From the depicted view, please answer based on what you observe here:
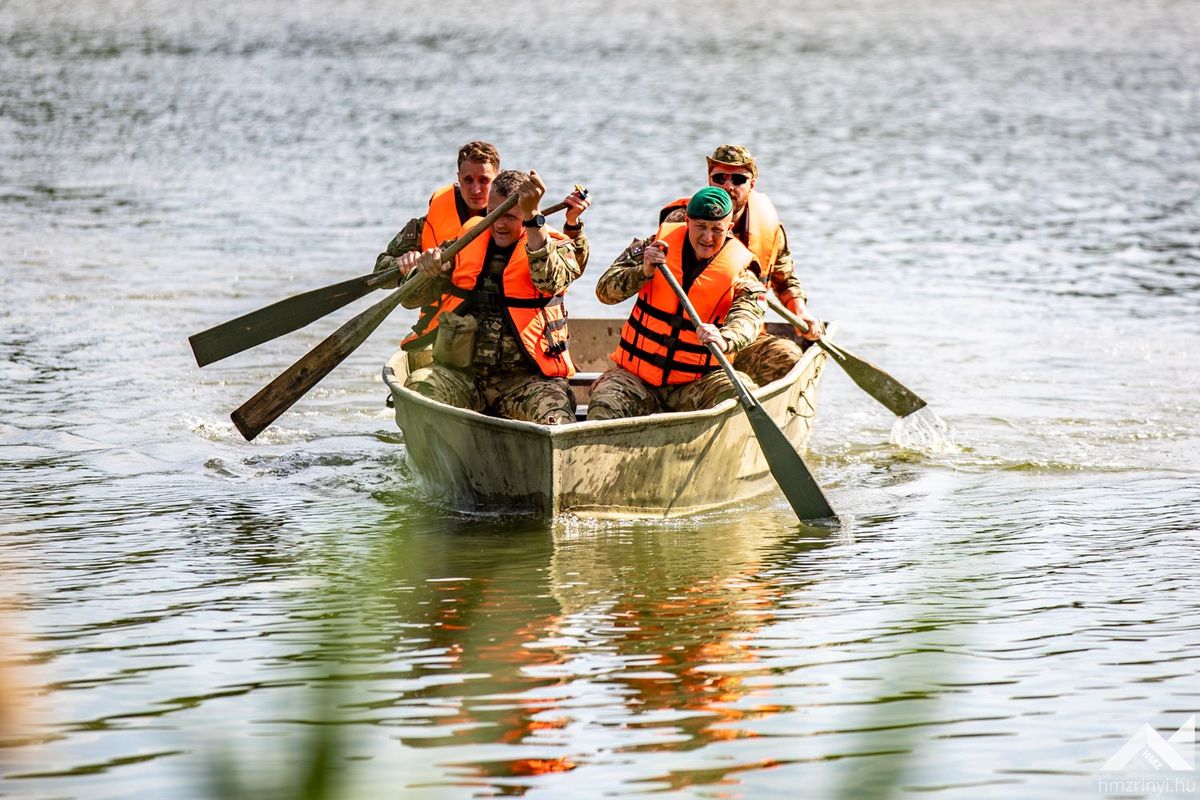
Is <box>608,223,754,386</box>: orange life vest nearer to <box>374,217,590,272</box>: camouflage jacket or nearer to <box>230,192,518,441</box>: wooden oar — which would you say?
<box>374,217,590,272</box>: camouflage jacket

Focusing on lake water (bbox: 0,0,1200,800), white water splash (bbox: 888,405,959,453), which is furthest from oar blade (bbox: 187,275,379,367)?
white water splash (bbox: 888,405,959,453)

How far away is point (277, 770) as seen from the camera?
1292 millimetres

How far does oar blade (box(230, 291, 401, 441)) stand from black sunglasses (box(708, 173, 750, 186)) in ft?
6.16

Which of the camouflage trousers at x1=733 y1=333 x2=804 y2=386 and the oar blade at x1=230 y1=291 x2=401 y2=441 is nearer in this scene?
the oar blade at x1=230 y1=291 x2=401 y2=441

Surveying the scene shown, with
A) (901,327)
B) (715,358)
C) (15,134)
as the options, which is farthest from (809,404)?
(15,134)

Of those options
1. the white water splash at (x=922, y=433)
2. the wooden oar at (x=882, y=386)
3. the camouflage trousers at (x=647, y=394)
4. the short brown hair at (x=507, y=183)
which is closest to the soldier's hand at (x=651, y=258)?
the camouflage trousers at (x=647, y=394)

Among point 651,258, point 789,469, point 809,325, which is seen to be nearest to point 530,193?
point 651,258

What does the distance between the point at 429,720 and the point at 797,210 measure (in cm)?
1594

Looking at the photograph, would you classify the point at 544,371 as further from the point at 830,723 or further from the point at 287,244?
the point at 287,244

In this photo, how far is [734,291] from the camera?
312 inches

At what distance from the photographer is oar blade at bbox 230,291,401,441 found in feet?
28.1

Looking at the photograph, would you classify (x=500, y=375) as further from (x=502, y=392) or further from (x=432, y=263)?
(x=432, y=263)

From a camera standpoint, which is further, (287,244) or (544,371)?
(287,244)

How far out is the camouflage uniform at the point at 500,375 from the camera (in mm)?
7746
